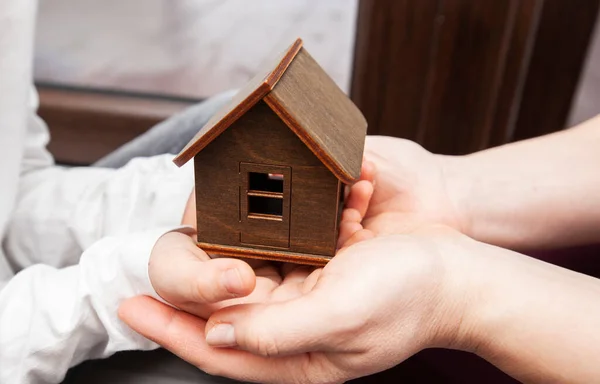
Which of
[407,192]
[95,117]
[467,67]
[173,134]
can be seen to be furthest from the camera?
[95,117]

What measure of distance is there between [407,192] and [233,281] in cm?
35

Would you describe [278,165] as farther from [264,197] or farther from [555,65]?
[555,65]

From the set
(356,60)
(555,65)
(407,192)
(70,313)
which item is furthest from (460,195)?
(555,65)

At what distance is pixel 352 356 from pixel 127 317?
0.23 m

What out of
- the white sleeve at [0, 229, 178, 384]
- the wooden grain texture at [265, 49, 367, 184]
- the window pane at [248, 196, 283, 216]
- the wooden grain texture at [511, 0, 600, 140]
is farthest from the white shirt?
the wooden grain texture at [511, 0, 600, 140]

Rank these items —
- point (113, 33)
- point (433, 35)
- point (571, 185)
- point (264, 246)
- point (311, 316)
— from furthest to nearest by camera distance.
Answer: point (113, 33) → point (433, 35) → point (571, 185) → point (264, 246) → point (311, 316)

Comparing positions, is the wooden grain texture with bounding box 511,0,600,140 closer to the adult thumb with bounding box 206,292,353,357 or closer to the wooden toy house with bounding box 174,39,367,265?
the wooden toy house with bounding box 174,39,367,265

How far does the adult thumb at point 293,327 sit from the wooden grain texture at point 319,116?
129 mm

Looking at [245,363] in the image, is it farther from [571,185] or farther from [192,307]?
[571,185]

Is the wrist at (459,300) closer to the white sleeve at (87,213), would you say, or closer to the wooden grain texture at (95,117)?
the white sleeve at (87,213)

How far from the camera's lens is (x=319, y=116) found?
60 cm

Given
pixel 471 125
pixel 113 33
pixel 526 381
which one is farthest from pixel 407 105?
pixel 526 381

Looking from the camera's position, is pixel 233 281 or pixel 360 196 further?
pixel 360 196

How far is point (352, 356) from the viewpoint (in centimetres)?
56
